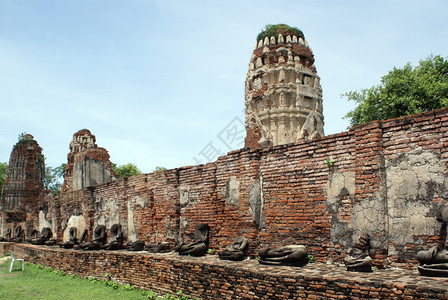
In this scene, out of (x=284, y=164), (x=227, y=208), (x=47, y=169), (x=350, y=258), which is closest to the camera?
(x=350, y=258)

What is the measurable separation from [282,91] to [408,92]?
18.4 ft

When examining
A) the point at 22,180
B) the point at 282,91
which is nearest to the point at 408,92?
the point at 282,91

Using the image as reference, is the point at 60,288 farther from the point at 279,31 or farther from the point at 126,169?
the point at 126,169

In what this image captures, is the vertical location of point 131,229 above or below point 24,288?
above

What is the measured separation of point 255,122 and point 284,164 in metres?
9.89

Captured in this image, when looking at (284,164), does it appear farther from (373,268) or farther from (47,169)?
(47,169)

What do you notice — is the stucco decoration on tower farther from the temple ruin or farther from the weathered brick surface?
the weathered brick surface

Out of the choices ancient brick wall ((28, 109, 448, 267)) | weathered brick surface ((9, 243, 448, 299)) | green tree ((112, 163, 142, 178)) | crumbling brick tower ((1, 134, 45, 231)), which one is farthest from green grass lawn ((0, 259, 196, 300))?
green tree ((112, 163, 142, 178))

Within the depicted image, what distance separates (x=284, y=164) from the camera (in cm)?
711

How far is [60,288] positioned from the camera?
372 inches

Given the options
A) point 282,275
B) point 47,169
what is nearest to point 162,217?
point 282,275

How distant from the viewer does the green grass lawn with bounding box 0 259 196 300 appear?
8.24 metres

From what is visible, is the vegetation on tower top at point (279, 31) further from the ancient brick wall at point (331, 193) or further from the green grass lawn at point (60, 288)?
the green grass lawn at point (60, 288)

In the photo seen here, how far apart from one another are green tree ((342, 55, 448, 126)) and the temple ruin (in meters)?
11.6
